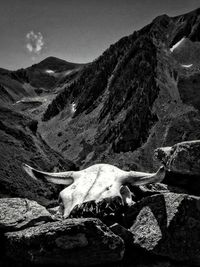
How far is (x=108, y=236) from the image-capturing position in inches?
168

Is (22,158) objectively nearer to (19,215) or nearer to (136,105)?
(19,215)

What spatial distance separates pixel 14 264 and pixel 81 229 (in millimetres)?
1230

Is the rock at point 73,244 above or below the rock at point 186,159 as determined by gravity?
below

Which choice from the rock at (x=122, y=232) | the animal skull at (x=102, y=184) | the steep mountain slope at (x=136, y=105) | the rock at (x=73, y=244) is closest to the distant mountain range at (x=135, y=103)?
the steep mountain slope at (x=136, y=105)

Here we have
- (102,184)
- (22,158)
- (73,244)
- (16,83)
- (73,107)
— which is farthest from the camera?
(16,83)

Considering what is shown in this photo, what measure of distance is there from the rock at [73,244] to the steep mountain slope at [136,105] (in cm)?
3806

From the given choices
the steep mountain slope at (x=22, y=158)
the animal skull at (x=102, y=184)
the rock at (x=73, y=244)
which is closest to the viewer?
the rock at (x=73, y=244)

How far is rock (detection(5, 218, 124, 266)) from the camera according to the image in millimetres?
4211

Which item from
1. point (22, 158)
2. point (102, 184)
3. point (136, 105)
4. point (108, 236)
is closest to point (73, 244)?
point (108, 236)

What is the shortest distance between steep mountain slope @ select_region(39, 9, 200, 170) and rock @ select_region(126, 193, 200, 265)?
3726cm

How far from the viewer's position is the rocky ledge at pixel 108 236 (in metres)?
4.25

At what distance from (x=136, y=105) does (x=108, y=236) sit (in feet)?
198

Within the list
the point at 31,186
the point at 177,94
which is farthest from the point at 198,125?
the point at 31,186

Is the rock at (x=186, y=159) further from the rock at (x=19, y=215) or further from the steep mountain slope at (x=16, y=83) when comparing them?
the steep mountain slope at (x=16, y=83)
